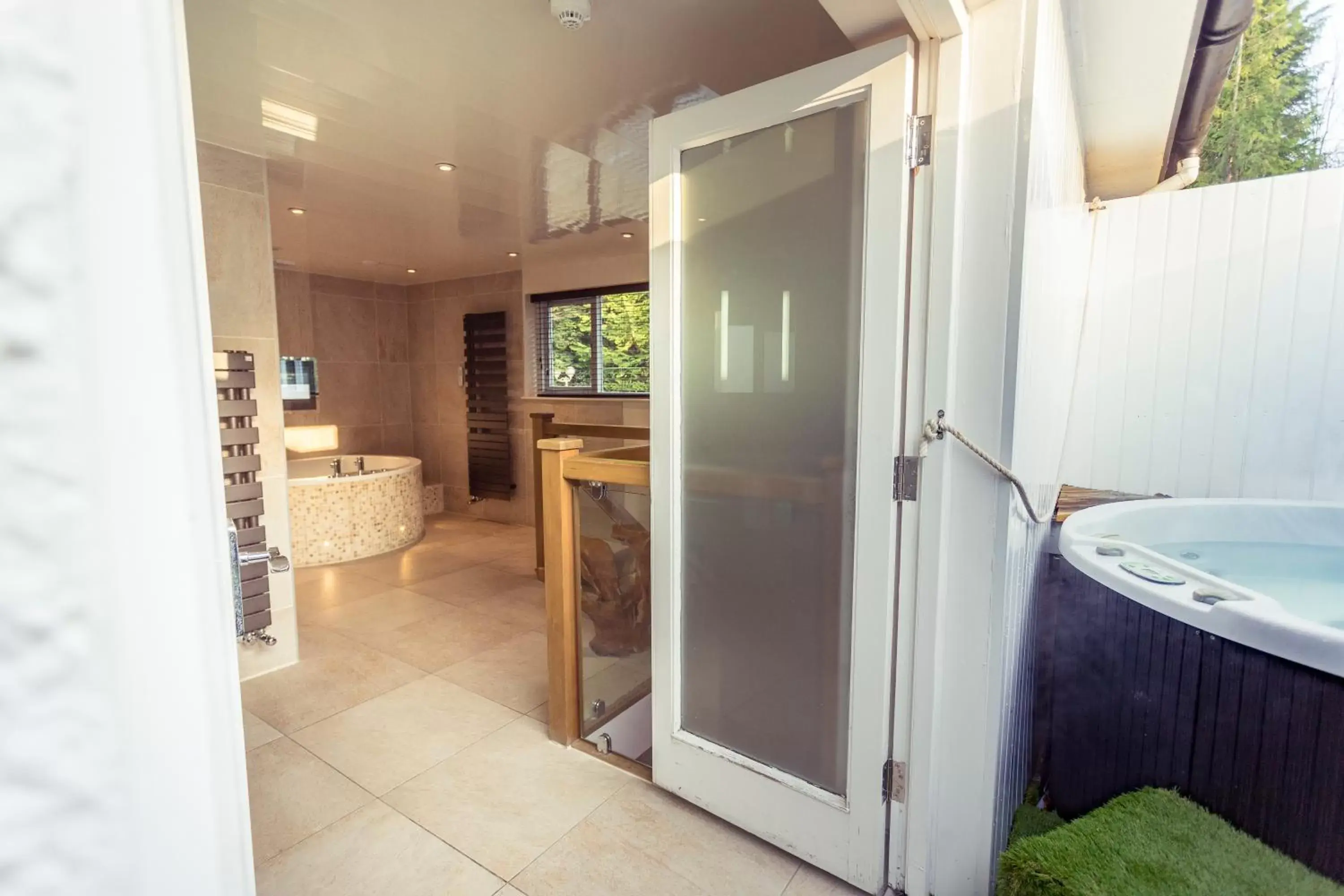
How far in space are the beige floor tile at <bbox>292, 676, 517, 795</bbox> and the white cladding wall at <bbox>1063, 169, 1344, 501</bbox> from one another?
10.1 ft

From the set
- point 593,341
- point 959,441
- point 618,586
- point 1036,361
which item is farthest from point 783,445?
point 593,341

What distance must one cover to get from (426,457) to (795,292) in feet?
19.4

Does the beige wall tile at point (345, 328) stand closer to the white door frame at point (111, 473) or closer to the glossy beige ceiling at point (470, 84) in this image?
the glossy beige ceiling at point (470, 84)

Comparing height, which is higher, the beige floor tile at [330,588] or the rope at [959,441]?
the rope at [959,441]

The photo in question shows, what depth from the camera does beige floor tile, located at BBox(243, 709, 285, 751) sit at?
2408mm

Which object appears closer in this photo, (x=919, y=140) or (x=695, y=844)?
(x=919, y=140)

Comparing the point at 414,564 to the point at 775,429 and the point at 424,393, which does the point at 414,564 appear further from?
the point at 775,429

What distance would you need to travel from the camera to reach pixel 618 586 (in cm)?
251

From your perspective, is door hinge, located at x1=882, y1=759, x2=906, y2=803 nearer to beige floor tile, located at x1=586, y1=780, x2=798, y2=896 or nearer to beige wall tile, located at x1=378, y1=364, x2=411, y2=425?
beige floor tile, located at x1=586, y1=780, x2=798, y2=896

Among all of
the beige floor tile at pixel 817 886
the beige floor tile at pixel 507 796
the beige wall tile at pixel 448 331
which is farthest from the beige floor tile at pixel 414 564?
the beige floor tile at pixel 817 886

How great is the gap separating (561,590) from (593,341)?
344cm

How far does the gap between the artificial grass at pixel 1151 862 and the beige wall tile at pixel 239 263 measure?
10.9 ft

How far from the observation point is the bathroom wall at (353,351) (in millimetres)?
5895

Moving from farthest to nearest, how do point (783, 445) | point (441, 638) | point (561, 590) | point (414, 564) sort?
1. point (414, 564)
2. point (441, 638)
3. point (561, 590)
4. point (783, 445)
